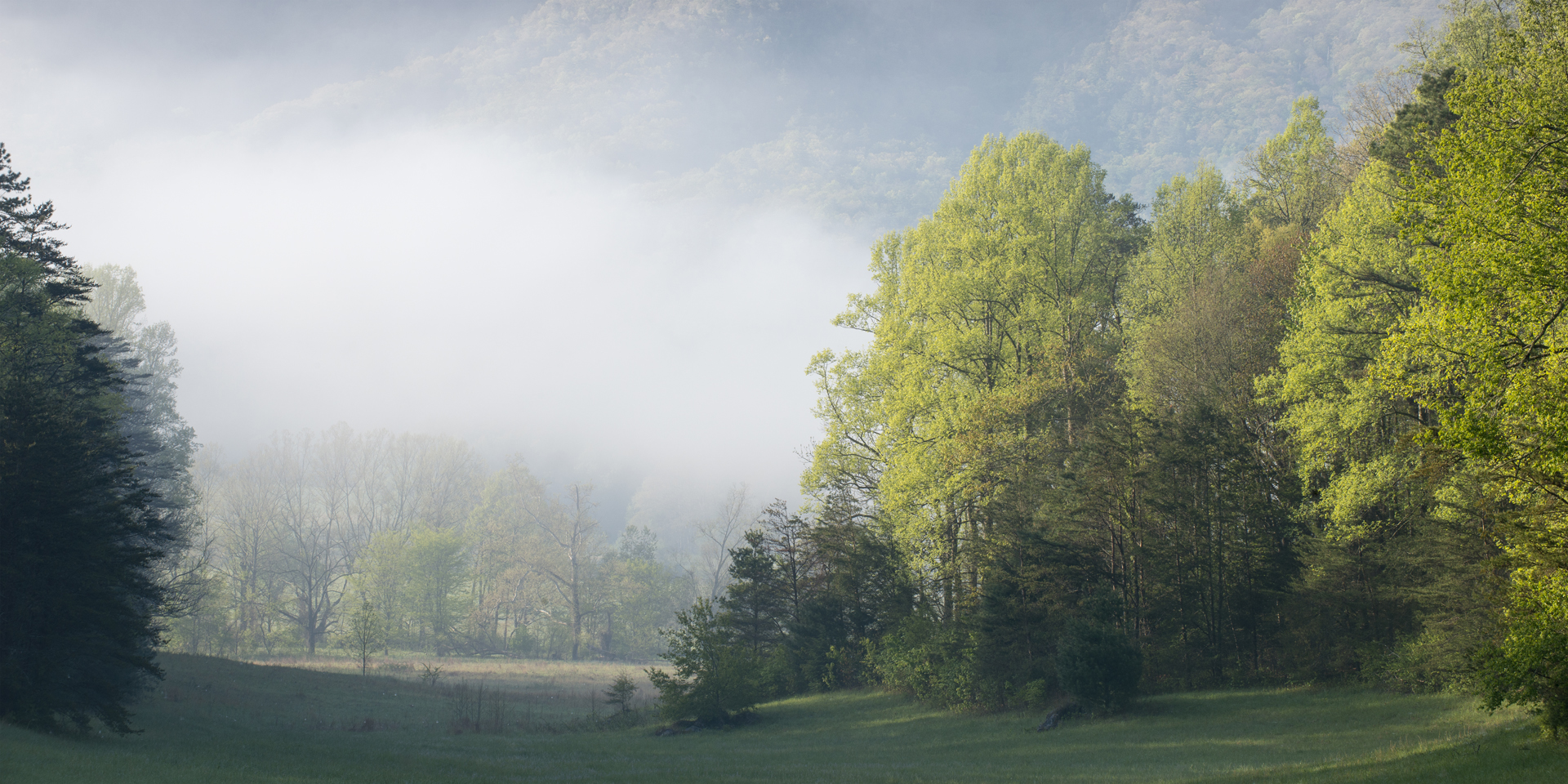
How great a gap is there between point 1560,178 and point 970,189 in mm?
21239

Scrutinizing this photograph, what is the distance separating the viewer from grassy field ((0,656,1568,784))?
1338cm

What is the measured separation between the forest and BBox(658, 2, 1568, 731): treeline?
0.11 meters

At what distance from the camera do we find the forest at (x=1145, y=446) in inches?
472

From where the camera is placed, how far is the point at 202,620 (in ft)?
183

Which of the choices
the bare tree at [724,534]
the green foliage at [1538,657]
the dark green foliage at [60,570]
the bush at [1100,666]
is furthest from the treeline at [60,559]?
the bare tree at [724,534]

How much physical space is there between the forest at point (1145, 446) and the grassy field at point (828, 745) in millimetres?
1293

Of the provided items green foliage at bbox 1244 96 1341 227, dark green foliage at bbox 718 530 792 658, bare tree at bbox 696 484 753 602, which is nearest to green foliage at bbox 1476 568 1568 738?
green foliage at bbox 1244 96 1341 227

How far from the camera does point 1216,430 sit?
2517 cm

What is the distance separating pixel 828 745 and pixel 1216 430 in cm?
1550

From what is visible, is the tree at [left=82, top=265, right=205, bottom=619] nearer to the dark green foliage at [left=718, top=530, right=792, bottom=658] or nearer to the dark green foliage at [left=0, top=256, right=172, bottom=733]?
the dark green foliage at [left=0, top=256, right=172, bottom=733]

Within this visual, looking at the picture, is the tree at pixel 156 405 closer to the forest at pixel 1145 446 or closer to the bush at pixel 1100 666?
the forest at pixel 1145 446

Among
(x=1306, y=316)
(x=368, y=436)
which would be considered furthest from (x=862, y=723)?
(x=368, y=436)

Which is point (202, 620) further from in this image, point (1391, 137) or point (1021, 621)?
point (1391, 137)

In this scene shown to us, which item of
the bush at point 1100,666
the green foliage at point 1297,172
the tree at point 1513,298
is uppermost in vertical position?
the green foliage at point 1297,172
